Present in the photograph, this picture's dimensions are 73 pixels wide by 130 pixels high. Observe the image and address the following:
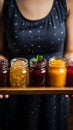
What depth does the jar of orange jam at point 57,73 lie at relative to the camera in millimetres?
1077

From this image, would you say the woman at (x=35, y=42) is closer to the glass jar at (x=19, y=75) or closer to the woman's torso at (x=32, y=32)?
the woman's torso at (x=32, y=32)

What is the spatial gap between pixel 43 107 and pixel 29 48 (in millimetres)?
223

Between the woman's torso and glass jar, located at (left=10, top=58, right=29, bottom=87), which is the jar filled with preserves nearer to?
glass jar, located at (left=10, top=58, right=29, bottom=87)

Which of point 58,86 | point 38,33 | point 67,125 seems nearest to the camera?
point 58,86

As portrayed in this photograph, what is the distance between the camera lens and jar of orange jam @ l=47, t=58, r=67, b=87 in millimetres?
1077

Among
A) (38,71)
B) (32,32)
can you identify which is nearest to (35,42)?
(32,32)

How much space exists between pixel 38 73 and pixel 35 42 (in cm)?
16

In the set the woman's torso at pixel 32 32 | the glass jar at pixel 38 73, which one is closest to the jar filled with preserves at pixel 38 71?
the glass jar at pixel 38 73

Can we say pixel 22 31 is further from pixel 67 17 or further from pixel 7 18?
pixel 67 17

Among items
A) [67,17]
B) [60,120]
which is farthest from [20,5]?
[60,120]

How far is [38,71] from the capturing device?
42.4 inches

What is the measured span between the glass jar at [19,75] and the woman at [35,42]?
138 millimetres

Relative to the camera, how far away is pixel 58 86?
42.2 inches

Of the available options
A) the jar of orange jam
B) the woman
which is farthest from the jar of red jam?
the woman
